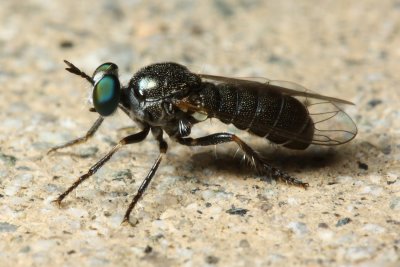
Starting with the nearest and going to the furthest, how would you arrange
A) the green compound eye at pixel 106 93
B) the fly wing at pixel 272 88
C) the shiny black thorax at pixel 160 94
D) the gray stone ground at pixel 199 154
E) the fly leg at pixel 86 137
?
the gray stone ground at pixel 199 154, the green compound eye at pixel 106 93, the shiny black thorax at pixel 160 94, the fly wing at pixel 272 88, the fly leg at pixel 86 137

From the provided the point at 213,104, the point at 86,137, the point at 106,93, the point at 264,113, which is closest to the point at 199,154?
the point at 213,104

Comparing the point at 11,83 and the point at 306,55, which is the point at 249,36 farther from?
the point at 11,83

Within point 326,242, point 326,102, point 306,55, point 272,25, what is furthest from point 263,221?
point 272,25

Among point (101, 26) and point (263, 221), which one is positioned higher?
point (101, 26)

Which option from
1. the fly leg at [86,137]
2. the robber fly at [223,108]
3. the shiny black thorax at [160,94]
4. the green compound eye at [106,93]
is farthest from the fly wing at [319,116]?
the fly leg at [86,137]

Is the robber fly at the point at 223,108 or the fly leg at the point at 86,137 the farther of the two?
the fly leg at the point at 86,137

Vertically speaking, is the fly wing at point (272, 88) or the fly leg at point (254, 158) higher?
the fly wing at point (272, 88)

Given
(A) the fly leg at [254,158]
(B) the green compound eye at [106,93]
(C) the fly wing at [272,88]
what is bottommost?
(A) the fly leg at [254,158]

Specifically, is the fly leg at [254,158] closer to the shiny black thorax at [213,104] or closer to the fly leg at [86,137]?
the shiny black thorax at [213,104]

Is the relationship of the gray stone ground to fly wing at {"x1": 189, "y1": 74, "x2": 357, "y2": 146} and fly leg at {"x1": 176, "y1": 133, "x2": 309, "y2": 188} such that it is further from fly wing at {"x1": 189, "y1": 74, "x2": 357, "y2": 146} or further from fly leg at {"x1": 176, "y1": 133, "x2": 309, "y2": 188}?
fly wing at {"x1": 189, "y1": 74, "x2": 357, "y2": 146}
